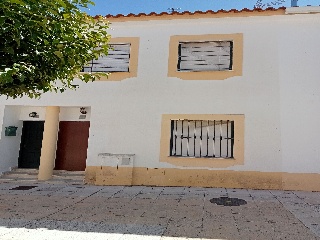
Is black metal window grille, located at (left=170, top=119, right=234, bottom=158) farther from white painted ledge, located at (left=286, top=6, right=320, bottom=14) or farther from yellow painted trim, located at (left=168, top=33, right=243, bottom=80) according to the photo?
white painted ledge, located at (left=286, top=6, right=320, bottom=14)

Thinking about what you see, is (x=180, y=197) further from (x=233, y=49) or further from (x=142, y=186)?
(x=233, y=49)

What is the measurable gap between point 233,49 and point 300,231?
263 inches

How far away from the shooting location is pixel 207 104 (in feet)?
29.1

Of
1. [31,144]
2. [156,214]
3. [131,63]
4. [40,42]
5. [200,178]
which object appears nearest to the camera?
[40,42]

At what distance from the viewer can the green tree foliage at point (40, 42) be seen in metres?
3.03

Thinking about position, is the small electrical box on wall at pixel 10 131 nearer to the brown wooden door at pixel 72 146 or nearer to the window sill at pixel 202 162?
the brown wooden door at pixel 72 146

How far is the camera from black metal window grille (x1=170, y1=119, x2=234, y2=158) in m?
8.95

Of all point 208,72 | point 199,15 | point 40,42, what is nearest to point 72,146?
point 208,72

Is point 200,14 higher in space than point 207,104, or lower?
higher

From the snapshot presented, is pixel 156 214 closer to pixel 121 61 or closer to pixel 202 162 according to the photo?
pixel 202 162

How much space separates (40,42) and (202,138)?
6.71 meters

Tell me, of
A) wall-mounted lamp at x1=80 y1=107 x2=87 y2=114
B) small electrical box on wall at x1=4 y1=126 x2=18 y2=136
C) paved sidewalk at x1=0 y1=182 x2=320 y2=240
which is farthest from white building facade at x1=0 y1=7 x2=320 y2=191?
paved sidewalk at x1=0 y1=182 x2=320 y2=240

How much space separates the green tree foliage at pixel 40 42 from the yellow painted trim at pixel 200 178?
18.3 feet

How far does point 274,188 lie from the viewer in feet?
27.0
